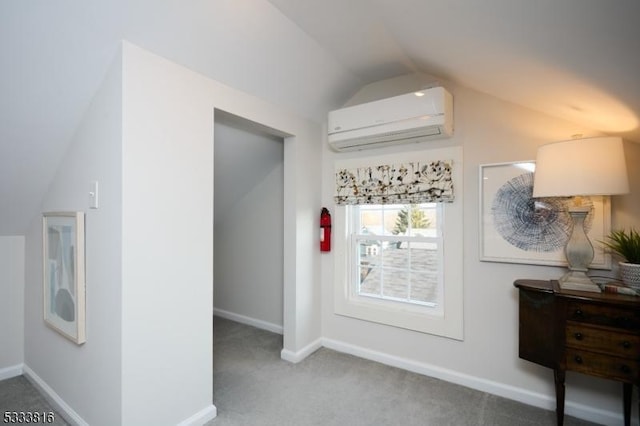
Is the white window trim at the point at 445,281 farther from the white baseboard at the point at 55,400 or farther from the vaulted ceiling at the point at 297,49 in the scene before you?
the white baseboard at the point at 55,400

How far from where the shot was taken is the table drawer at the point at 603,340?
5.26 feet

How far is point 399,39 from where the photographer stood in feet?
6.72

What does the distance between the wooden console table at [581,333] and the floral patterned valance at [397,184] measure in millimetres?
917

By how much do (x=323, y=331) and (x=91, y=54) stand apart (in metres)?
2.85

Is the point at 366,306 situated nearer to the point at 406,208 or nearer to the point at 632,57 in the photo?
the point at 406,208

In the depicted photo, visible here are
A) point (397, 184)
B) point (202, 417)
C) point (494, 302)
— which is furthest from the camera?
point (397, 184)

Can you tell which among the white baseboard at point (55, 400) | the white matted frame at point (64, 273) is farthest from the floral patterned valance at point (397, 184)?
the white baseboard at point (55, 400)

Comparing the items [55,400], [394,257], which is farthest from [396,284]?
[55,400]

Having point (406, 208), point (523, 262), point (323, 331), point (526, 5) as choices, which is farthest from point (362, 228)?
point (526, 5)

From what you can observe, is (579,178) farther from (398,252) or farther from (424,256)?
(398,252)

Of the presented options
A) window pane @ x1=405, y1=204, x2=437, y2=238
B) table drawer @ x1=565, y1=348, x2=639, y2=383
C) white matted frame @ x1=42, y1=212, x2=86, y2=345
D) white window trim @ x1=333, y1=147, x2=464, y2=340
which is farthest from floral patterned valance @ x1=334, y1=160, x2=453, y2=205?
white matted frame @ x1=42, y1=212, x2=86, y2=345

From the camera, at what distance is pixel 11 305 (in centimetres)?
252

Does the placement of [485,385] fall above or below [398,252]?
below

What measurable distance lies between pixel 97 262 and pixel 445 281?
2431 millimetres
